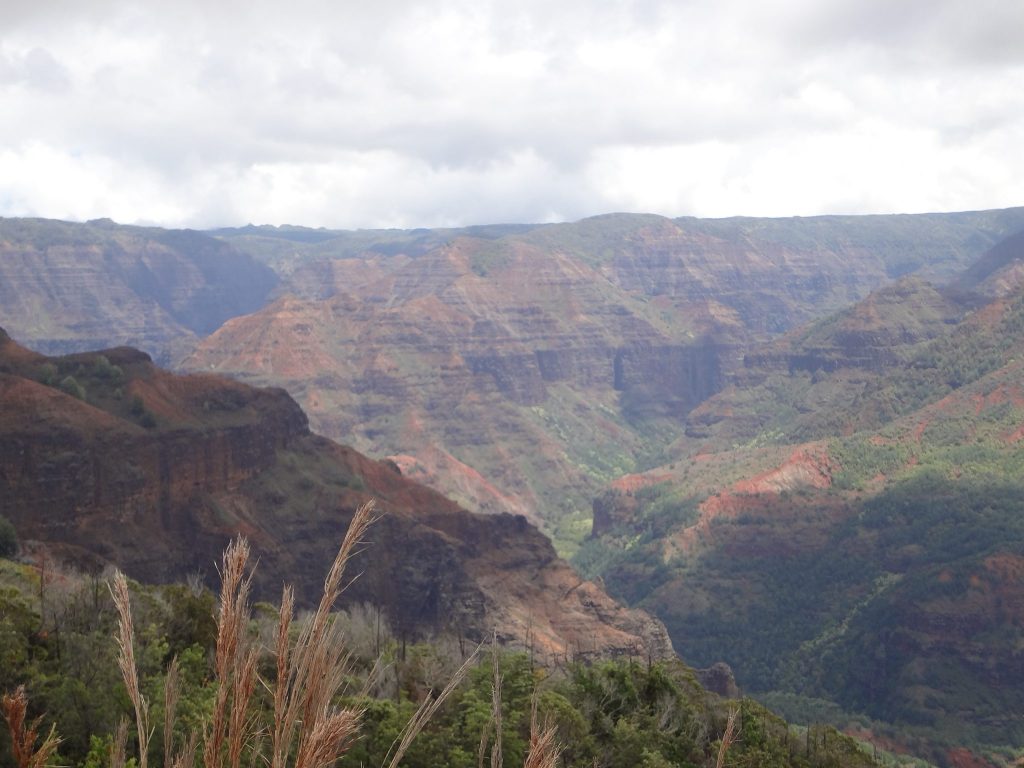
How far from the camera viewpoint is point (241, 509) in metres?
94.8

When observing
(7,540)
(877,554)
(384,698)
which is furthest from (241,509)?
(877,554)

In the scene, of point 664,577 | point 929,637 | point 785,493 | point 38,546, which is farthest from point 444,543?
A: point 785,493

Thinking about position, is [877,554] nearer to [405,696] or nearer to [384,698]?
[405,696]

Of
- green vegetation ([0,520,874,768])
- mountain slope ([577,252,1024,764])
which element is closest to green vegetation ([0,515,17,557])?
green vegetation ([0,520,874,768])

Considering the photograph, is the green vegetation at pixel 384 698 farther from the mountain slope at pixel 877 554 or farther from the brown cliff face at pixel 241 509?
the mountain slope at pixel 877 554

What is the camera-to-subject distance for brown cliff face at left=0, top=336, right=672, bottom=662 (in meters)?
80.9

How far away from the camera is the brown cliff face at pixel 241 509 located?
8088cm

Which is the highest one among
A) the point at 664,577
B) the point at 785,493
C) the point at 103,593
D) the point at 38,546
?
the point at 103,593

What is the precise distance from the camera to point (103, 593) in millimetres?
44594

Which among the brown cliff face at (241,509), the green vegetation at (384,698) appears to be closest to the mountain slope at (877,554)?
the brown cliff face at (241,509)

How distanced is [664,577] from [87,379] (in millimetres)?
86065

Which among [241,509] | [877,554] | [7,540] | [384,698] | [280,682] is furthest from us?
[877,554]

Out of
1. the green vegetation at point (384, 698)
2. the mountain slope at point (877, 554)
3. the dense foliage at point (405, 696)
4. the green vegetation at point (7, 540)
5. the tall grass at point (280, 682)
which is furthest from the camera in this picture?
the mountain slope at point (877, 554)

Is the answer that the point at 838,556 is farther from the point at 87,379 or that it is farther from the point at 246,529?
the point at 87,379
